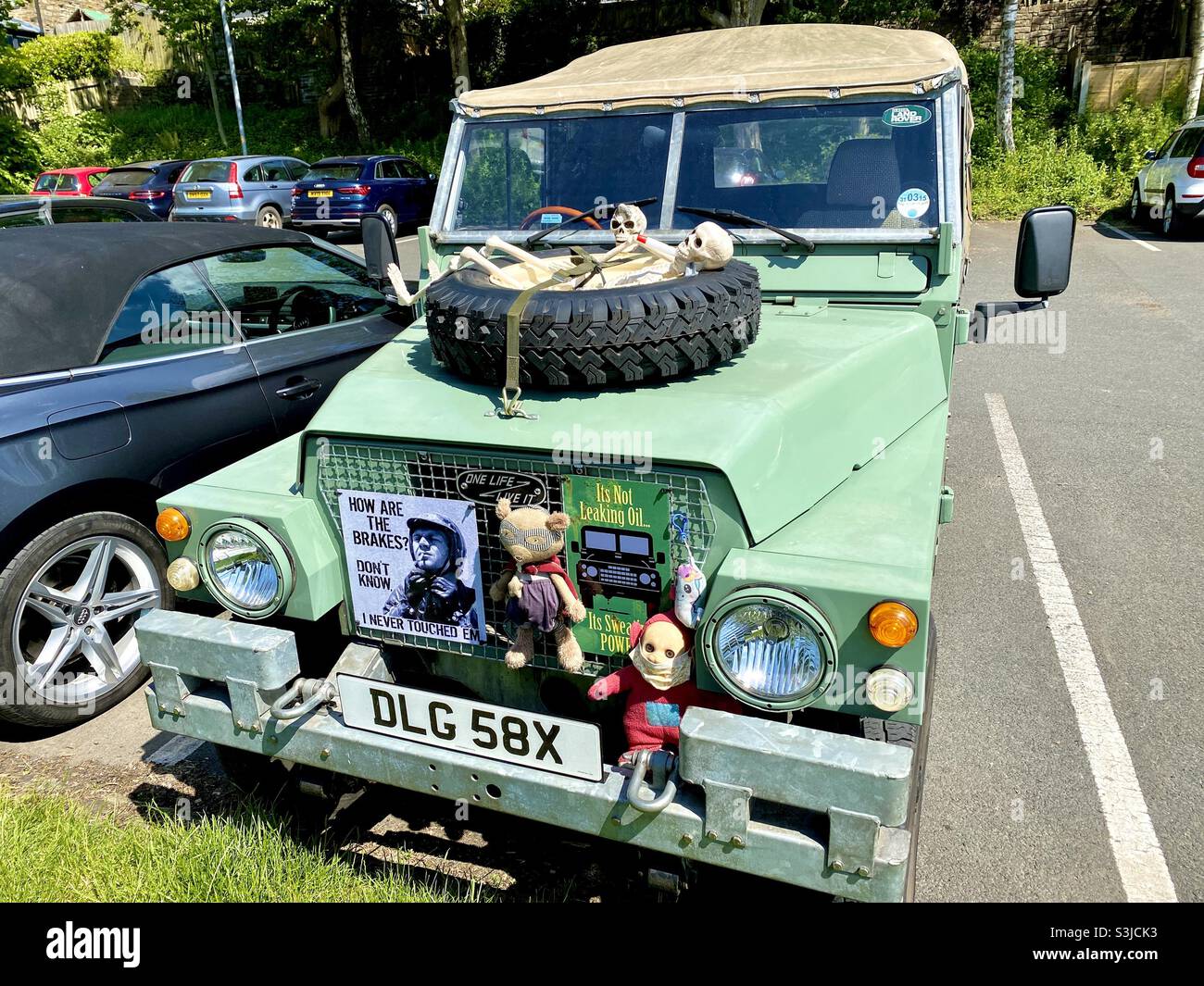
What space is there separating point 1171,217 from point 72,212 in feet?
49.4

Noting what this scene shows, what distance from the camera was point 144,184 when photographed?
17.8 m

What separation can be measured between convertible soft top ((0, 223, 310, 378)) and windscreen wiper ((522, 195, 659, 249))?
1694mm

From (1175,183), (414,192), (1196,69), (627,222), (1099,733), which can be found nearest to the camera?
(627,222)

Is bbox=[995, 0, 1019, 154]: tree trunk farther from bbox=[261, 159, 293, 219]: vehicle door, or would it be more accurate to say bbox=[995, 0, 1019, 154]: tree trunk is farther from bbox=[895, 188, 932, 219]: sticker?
bbox=[895, 188, 932, 219]: sticker

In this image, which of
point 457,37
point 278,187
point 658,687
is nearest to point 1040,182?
point 278,187

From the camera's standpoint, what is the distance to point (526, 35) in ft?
88.1

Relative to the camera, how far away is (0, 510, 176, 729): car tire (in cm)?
339

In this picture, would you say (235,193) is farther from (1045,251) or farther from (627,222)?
(1045,251)

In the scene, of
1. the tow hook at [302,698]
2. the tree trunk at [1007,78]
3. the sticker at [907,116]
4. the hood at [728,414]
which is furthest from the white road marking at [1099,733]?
the tree trunk at [1007,78]

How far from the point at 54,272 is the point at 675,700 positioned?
319 centimetres

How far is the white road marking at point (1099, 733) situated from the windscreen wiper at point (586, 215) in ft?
8.38
